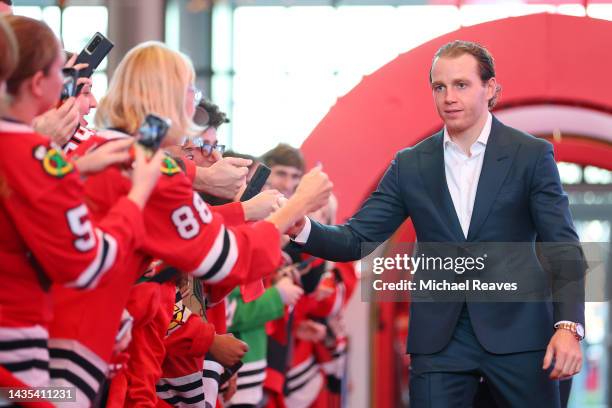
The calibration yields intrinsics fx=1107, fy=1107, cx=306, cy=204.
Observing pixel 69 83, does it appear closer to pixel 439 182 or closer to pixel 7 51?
pixel 7 51

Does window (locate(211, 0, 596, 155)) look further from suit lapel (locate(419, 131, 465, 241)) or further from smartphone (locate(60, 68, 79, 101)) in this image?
smartphone (locate(60, 68, 79, 101))

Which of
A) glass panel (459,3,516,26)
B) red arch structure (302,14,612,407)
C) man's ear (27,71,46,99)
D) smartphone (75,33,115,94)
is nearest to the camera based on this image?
man's ear (27,71,46,99)

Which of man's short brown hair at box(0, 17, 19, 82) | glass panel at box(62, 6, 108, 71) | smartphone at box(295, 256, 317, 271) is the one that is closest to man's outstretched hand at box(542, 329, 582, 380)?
man's short brown hair at box(0, 17, 19, 82)

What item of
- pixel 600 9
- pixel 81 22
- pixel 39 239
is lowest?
pixel 39 239

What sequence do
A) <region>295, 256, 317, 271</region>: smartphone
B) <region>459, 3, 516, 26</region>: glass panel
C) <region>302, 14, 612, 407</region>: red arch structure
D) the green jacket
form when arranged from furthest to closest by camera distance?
<region>459, 3, 516, 26</region>: glass panel < <region>302, 14, 612, 407</region>: red arch structure < <region>295, 256, 317, 271</region>: smartphone < the green jacket

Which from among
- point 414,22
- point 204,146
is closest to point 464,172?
point 204,146

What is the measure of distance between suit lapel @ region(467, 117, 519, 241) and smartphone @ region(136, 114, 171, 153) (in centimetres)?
139

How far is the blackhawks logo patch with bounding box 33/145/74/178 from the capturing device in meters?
2.70

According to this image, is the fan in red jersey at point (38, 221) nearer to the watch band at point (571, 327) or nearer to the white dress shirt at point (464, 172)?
the white dress shirt at point (464, 172)

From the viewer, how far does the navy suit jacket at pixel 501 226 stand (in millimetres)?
3873

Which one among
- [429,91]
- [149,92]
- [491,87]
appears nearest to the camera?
[149,92]

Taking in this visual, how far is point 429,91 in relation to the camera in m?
7.70

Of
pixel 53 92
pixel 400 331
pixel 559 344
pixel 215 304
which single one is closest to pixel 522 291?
pixel 559 344

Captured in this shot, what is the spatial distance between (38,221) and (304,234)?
1.53 m
